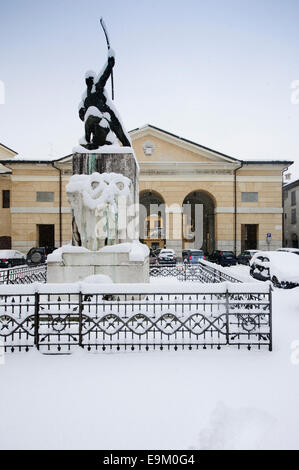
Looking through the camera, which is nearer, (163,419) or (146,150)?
(163,419)

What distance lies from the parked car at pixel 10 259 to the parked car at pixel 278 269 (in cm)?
1845

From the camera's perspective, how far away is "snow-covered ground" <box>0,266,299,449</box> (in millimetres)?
2730

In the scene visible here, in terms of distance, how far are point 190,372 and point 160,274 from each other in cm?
1010

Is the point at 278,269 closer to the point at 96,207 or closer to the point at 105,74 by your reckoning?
the point at 96,207

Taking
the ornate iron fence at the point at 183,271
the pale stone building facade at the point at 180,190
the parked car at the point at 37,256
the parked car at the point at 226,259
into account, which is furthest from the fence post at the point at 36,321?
the pale stone building facade at the point at 180,190

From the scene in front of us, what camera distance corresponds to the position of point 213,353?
4.55 meters

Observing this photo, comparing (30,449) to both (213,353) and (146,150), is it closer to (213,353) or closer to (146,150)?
(213,353)

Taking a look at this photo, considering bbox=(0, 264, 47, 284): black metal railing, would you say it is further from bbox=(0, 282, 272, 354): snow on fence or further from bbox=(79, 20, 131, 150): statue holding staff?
bbox=(79, 20, 131, 150): statue holding staff

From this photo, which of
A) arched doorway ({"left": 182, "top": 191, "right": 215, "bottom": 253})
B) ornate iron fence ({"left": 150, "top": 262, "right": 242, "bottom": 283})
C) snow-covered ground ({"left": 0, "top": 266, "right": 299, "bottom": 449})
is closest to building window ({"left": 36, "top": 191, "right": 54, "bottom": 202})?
arched doorway ({"left": 182, "top": 191, "right": 215, "bottom": 253})

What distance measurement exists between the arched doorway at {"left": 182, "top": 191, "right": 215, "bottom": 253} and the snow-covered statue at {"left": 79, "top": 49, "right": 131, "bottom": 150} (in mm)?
23960

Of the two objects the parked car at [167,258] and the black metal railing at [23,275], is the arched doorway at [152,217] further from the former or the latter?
the black metal railing at [23,275]

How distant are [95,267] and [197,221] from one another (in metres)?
27.9
